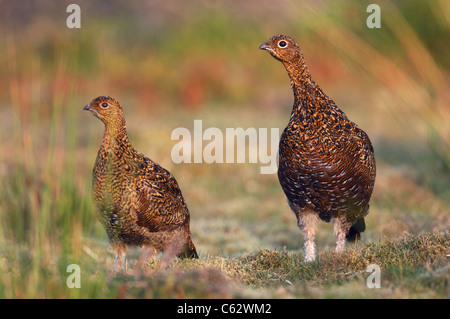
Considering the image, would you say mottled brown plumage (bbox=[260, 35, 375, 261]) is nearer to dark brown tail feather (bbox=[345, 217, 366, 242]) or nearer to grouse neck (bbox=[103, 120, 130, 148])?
dark brown tail feather (bbox=[345, 217, 366, 242])

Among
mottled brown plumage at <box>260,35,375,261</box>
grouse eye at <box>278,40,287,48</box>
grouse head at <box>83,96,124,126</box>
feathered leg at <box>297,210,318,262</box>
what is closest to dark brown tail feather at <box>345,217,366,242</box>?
mottled brown plumage at <box>260,35,375,261</box>

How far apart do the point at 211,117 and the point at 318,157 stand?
9.00 metres

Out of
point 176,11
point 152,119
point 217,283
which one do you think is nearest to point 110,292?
point 217,283

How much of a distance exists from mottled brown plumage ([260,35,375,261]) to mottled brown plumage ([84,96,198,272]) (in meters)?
1.06

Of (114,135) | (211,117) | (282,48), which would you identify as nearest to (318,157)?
(282,48)

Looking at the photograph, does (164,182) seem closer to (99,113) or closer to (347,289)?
(99,113)

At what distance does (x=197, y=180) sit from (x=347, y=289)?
6416mm

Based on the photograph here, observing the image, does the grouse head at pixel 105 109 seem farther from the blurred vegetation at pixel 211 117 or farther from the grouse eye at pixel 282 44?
the grouse eye at pixel 282 44

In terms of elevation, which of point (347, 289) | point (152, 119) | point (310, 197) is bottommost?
point (347, 289)

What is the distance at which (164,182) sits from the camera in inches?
225

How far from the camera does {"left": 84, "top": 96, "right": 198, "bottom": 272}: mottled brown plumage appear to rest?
211 inches

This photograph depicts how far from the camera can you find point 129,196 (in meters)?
5.35

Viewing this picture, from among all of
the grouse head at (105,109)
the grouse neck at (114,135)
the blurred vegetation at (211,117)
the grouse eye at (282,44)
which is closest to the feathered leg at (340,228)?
the blurred vegetation at (211,117)

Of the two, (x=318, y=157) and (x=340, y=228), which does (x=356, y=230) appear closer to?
(x=340, y=228)
